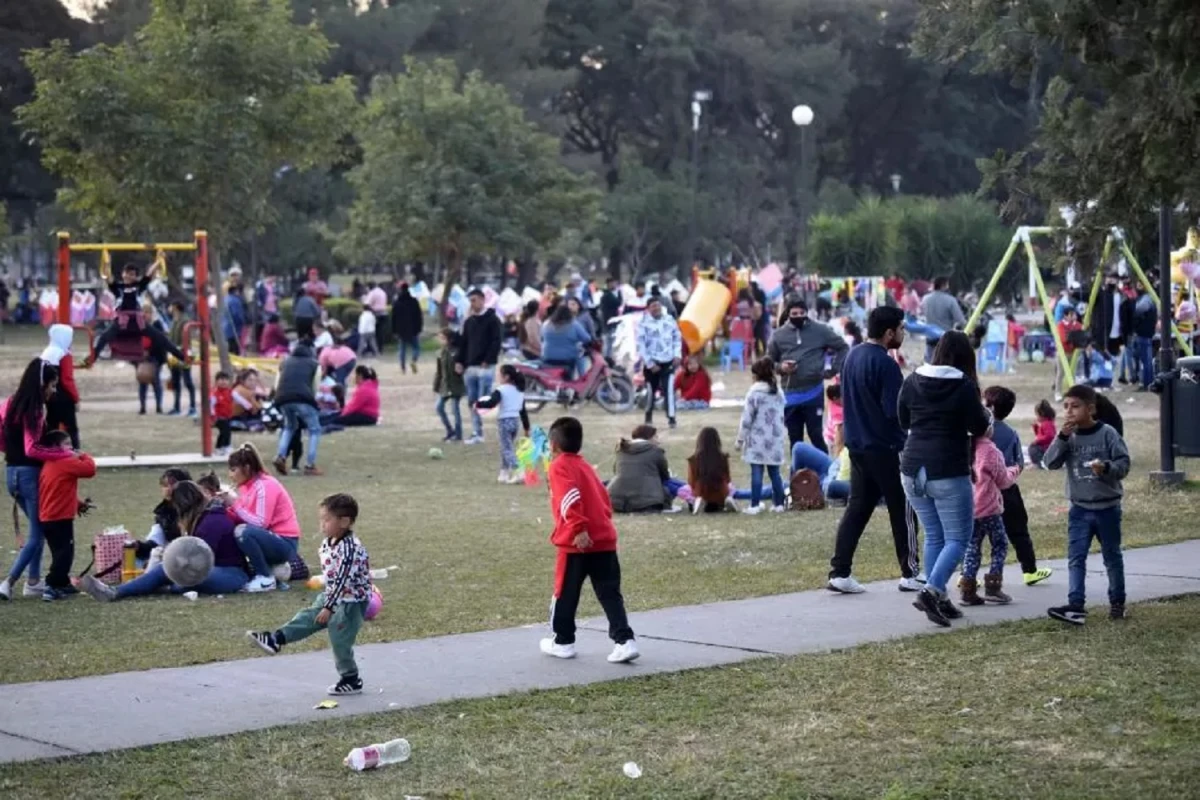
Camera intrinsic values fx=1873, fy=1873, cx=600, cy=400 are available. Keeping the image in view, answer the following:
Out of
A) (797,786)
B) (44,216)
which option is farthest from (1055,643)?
(44,216)

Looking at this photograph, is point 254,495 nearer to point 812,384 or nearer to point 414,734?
point 414,734

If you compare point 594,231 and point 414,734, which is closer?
point 414,734

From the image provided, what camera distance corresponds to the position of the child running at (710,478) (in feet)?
54.3

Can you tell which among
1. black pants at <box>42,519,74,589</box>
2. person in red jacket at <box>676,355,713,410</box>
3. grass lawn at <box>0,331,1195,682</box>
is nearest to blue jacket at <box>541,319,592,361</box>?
person in red jacket at <box>676,355,713,410</box>

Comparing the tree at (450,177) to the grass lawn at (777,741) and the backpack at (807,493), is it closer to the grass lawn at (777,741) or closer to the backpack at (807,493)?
the backpack at (807,493)

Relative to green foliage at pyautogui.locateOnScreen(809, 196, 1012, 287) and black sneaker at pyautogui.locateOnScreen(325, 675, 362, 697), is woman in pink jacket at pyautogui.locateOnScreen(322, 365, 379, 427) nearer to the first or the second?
black sneaker at pyautogui.locateOnScreen(325, 675, 362, 697)

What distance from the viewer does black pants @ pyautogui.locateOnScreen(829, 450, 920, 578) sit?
11438 mm

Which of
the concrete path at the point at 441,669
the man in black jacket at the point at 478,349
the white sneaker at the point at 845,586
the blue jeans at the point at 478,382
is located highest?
the man in black jacket at the point at 478,349

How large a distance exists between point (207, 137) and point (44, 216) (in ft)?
148

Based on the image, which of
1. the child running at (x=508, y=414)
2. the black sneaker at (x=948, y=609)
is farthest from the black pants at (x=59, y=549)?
the child running at (x=508, y=414)

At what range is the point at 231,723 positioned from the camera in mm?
8242

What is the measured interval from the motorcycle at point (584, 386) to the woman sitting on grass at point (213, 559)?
15.2 m

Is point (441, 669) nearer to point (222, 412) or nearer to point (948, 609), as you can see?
point (948, 609)

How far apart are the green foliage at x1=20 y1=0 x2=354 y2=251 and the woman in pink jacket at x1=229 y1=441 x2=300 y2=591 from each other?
1788 centimetres
